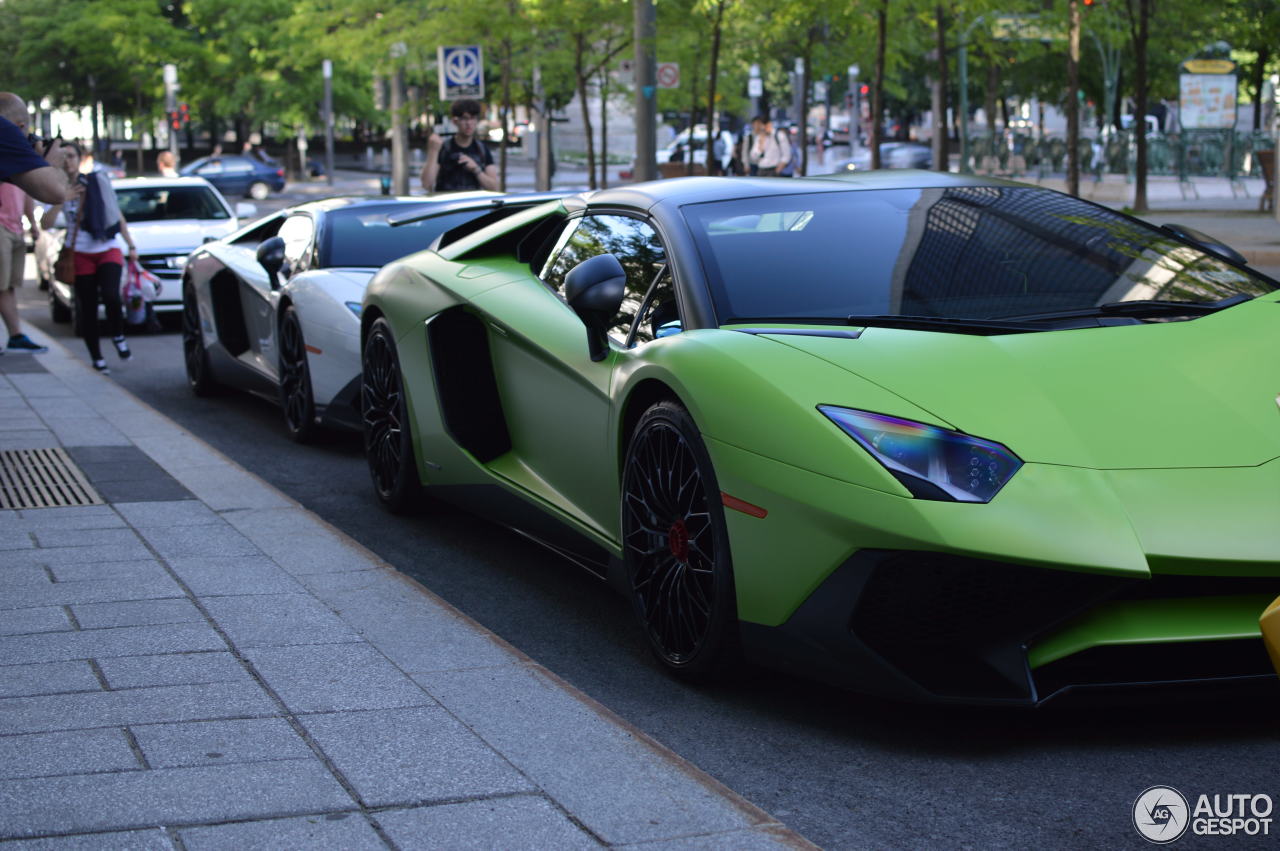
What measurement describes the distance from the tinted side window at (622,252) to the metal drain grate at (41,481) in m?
2.39

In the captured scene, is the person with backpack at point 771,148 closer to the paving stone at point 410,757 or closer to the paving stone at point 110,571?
the paving stone at point 110,571

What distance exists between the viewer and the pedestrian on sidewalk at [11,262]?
13.6 meters

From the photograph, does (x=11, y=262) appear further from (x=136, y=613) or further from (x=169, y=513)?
(x=136, y=613)

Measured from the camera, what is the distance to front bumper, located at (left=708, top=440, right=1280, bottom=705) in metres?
3.57

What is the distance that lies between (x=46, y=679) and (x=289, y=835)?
1367 millimetres

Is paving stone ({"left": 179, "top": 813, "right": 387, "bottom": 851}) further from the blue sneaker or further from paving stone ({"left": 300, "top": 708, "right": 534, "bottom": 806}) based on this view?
the blue sneaker

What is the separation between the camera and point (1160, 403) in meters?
3.90

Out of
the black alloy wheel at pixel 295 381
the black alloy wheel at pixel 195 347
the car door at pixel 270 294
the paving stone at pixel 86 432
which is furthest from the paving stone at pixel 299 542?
the black alloy wheel at pixel 195 347

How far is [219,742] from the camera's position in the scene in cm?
363

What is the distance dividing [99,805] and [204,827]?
24 cm

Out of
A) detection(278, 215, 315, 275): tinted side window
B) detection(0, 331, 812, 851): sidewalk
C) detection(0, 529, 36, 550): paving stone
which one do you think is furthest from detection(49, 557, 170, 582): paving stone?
detection(278, 215, 315, 275): tinted side window

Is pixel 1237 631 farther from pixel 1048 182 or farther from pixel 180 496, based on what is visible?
pixel 1048 182

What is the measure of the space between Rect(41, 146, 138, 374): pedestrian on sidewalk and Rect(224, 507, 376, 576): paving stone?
6.52 m

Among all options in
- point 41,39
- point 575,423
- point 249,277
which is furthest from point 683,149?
point 575,423
